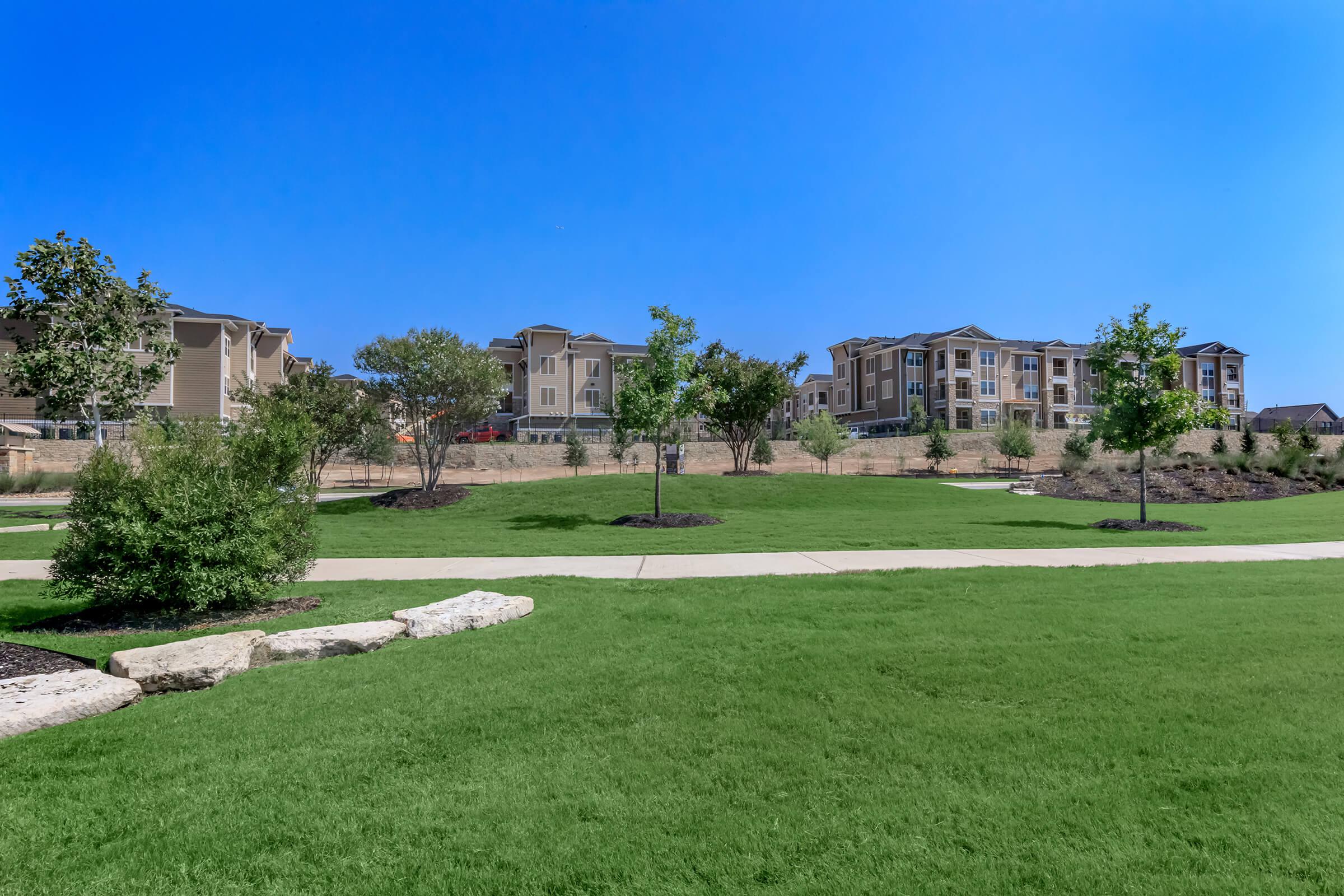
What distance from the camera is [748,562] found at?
11297 mm

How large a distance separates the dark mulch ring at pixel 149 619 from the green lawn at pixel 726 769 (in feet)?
2.49

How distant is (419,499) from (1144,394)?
2233 cm

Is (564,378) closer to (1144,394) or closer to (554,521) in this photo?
(554,521)

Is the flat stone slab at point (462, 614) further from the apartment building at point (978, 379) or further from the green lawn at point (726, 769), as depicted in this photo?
the apartment building at point (978, 379)

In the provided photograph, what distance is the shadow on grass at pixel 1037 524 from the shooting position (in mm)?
17692

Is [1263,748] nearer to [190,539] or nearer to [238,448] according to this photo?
[190,539]

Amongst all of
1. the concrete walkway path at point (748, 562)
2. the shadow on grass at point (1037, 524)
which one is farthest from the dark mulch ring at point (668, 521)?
the shadow on grass at point (1037, 524)

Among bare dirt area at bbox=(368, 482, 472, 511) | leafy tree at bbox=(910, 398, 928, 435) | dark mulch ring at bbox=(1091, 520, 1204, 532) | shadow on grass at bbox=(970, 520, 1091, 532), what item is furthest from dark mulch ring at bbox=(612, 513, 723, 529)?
leafy tree at bbox=(910, 398, 928, 435)

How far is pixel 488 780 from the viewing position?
367cm

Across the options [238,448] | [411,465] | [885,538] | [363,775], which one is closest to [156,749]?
[363,775]

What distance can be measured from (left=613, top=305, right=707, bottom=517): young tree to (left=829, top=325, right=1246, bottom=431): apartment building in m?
49.1

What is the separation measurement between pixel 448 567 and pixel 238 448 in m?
3.66

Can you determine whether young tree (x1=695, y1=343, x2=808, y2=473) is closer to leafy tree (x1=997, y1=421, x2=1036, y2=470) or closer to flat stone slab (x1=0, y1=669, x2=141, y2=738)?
leafy tree (x1=997, y1=421, x2=1036, y2=470)

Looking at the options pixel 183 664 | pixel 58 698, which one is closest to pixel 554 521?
pixel 183 664
